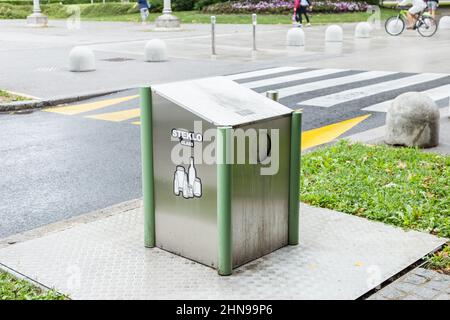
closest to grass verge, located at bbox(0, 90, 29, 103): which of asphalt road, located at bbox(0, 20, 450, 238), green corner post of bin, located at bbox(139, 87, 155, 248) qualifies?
asphalt road, located at bbox(0, 20, 450, 238)

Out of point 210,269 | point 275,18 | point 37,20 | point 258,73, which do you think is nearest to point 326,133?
point 210,269

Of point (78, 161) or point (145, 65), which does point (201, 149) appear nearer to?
point (78, 161)

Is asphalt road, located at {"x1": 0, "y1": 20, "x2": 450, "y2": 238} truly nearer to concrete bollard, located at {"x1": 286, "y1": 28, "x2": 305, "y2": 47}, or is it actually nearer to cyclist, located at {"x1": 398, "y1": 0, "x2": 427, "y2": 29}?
concrete bollard, located at {"x1": 286, "y1": 28, "x2": 305, "y2": 47}

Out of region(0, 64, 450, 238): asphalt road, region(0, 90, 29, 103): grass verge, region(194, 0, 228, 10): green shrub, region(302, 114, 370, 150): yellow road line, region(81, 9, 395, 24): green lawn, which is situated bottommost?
region(0, 64, 450, 238): asphalt road

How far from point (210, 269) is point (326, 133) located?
511 centimetres

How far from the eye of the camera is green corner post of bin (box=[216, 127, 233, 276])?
4.28 metres

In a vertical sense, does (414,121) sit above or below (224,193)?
below

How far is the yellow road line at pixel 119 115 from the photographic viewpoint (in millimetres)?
10578

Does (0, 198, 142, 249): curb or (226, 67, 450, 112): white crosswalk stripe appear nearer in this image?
(0, 198, 142, 249): curb

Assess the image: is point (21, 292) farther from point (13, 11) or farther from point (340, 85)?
Result: point (13, 11)

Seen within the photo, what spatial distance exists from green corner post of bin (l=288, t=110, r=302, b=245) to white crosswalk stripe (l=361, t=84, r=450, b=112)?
615 centimetres

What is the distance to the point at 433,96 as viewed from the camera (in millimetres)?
11891

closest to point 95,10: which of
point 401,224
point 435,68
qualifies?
point 435,68

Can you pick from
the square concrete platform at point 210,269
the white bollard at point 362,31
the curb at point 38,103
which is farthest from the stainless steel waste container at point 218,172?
the white bollard at point 362,31
